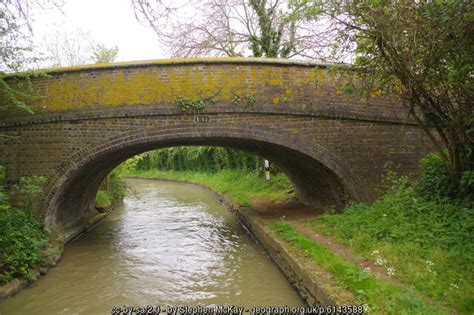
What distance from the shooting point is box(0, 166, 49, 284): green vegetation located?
18.5 feet

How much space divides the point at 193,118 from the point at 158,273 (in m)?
3.02

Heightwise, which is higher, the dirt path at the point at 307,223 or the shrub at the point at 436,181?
the shrub at the point at 436,181

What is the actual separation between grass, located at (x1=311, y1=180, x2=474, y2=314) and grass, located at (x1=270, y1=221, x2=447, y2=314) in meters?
0.37

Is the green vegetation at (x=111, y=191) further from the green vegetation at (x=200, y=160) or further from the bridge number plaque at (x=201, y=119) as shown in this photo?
the bridge number plaque at (x=201, y=119)

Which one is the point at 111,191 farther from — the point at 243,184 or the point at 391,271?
the point at 391,271

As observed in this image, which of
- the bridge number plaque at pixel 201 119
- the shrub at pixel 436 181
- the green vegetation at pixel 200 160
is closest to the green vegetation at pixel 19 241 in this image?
the bridge number plaque at pixel 201 119

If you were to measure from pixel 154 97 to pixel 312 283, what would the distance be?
4.69 metres

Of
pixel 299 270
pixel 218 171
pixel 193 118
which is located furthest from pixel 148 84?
pixel 218 171

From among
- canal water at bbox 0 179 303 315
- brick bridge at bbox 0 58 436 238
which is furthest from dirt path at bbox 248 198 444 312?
brick bridge at bbox 0 58 436 238

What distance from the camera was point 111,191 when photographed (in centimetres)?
1459

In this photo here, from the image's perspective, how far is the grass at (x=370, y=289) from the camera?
3.58 m

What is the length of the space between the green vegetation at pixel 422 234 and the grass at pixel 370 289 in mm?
371

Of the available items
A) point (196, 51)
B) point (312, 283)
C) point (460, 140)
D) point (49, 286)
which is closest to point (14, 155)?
point (49, 286)

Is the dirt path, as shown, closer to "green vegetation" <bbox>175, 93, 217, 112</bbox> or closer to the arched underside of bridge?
the arched underside of bridge
